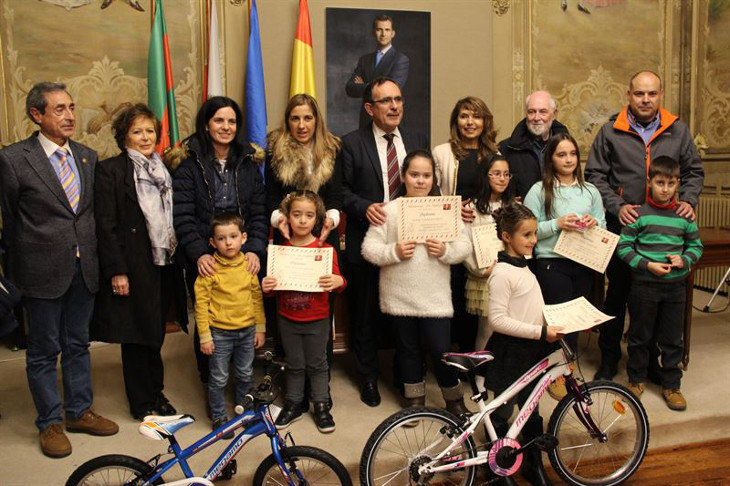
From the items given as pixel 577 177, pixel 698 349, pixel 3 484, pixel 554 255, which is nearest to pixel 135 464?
pixel 3 484

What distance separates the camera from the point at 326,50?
568cm

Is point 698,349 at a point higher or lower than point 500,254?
lower

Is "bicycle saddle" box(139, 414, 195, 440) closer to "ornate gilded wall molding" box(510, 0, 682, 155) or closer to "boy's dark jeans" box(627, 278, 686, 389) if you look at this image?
"boy's dark jeans" box(627, 278, 686, 389)

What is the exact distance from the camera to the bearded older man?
3.71m

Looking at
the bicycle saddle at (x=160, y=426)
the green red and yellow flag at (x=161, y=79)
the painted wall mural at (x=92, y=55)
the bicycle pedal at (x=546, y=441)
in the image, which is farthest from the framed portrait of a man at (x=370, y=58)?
the bicycle saddle at (x=160, y=426)

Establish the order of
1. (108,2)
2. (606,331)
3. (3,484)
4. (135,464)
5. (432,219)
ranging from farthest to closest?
(108,2) < (606,331) < (432,219) < (3,484) < (135,464)

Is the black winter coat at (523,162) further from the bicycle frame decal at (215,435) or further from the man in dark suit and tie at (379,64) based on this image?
the man in dark suit and tie at (379,64)

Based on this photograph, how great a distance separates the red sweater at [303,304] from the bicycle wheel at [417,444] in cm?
67

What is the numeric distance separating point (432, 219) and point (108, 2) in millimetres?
3465

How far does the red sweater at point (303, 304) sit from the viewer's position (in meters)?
3.21

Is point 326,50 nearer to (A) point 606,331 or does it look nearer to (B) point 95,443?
(A) point 606,331

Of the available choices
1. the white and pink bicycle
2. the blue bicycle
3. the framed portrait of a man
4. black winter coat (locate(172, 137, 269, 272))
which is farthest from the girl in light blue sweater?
the framed portrait of a man

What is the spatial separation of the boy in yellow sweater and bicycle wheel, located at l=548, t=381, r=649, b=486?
4.66 ft

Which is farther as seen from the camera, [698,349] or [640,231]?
[698,349]
